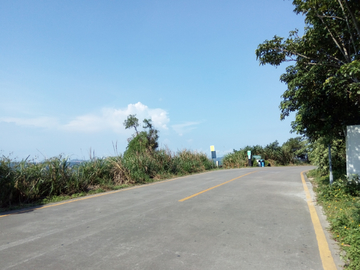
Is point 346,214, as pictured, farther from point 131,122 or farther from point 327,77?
point 131,122

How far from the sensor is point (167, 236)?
5301 mm

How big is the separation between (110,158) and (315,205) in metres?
10.3

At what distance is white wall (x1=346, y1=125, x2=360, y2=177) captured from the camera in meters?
8.92

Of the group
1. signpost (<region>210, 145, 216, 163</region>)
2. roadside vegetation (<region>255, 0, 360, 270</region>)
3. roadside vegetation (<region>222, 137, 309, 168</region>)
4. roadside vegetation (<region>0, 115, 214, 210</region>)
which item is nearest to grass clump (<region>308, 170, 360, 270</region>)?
roadside vegetation (<region>255, 0, 360, 270</region>)

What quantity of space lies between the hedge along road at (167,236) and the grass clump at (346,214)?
0.90ft

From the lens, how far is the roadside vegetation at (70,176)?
9242mm

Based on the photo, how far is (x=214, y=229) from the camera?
18.8ft

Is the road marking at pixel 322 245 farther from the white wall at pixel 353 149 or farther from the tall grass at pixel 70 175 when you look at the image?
the tall grass at pixel 70 175

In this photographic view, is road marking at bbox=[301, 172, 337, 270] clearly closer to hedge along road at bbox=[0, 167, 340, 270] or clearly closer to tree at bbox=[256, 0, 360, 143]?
hedge along road at bbox=[0, 167, 340, 270]

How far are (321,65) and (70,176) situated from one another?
10.0 m

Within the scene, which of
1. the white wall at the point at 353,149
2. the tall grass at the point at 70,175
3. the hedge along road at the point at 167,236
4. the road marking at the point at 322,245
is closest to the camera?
the road marking at the point at 322,245

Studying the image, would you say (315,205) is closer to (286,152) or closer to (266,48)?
(266,48)

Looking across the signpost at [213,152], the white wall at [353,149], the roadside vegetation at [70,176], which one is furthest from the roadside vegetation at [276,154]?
the white wall at [353,149]

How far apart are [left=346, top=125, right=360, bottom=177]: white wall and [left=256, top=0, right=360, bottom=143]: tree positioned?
798mm
